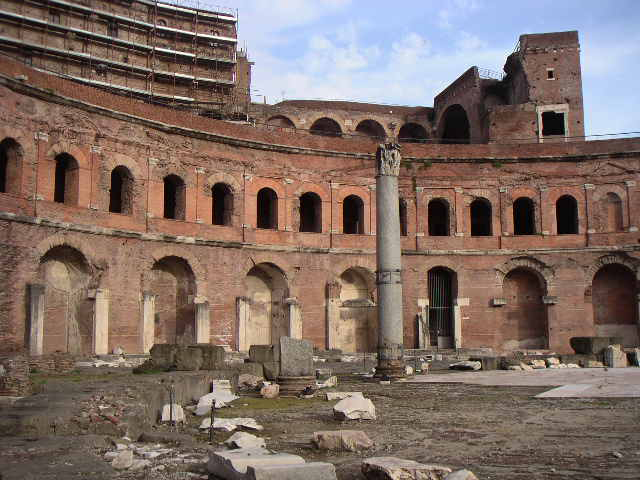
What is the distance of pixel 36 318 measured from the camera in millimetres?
18359

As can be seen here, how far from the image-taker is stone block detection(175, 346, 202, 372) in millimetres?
14820

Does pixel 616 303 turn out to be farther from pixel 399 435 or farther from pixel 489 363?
pixel 399 435

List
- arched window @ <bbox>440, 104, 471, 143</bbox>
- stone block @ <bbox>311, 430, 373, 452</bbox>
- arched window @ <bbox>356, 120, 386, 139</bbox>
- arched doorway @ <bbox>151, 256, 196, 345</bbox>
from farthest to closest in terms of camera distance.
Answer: arched window @ <bbox>356, 120, 386, 139</bbox> → arched window @ <bbox>440, 104, 471, 143</bbox> → arched doorway @ <bbox>151, 256, 196, 345</bbox> → stone block @ <bbox>311, 430, 373, 452</bbox>

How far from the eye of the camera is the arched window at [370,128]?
37844mm

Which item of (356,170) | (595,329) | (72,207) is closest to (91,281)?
(72,207)

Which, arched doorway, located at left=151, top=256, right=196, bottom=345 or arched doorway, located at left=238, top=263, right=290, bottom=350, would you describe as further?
arched doorway, located at left=238, top=263, right=290, bottom=350

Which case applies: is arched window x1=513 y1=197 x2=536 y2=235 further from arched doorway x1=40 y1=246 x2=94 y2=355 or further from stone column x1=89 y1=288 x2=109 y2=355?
arched doorway x1=40 y1=246 x2=94 y2=355

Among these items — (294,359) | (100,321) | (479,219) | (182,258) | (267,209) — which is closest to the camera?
(294,359)

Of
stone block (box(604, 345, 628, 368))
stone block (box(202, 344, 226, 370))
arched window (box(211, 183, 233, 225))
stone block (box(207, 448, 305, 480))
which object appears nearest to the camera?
stone block (box(207, 448, 305, 480))

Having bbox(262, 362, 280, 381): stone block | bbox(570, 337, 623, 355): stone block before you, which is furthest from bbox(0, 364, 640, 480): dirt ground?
bbox(570, 337, 623, 355): stone block

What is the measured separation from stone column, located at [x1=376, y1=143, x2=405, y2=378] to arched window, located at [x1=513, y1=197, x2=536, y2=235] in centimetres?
1411

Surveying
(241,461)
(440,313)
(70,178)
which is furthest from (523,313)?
A: (241,461)

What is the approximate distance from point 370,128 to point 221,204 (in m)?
13.7

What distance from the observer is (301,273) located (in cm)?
2569
